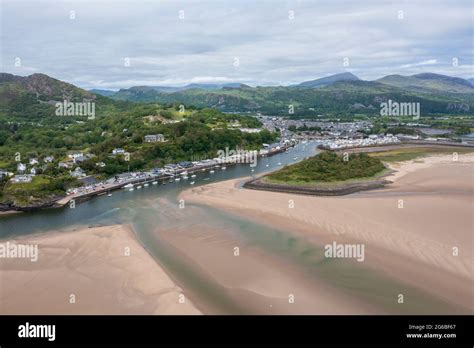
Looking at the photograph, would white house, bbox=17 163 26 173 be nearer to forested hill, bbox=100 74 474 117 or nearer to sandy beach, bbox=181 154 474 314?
sandy beach, bbox=181 154 474 314

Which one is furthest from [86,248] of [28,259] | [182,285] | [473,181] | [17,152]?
[473,181]

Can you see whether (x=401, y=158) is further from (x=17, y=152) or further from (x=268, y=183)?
(x=17, y=152)

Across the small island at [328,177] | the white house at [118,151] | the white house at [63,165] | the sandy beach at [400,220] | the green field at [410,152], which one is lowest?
the sandy beach at [400,220]

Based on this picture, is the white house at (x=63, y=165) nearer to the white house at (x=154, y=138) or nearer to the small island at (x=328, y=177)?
the white house at (x=154, y=138)

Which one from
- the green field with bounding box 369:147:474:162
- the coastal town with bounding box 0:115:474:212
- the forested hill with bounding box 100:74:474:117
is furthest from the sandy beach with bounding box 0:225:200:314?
the forested hill with bounding box 100:74:474:117

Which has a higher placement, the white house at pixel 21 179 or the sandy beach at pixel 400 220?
the white house at pixel 21 179

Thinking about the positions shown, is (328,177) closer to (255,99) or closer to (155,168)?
(155,168)

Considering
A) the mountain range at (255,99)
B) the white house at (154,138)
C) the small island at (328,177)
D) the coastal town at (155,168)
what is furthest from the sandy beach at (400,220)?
the mountain range at (255,99)
